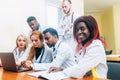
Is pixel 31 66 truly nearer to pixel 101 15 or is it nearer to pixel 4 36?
pixel 4 36

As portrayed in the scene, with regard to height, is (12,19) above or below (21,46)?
above

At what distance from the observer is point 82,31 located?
1387mm

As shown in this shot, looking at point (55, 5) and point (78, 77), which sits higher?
point (55, 5)

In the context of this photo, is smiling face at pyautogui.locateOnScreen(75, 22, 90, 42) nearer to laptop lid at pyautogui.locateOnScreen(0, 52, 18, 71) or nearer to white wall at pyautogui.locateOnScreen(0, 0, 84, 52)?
laptop lid at pyautogui.locateOnScreen(0, 52, 18, 71)

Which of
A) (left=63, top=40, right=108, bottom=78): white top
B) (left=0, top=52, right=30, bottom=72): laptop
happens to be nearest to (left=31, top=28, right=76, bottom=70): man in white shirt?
(left=0, top=52, right=30, bottom=72): laptop

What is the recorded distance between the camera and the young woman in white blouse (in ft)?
4.18

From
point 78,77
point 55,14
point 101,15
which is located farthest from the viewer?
point 101,15

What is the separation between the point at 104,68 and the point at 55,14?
222cm

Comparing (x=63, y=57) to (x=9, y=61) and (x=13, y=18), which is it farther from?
(x=13, y=18)

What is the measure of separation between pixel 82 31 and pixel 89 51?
0.57 ft

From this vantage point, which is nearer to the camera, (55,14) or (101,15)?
(55,14)

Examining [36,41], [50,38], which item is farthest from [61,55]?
[36,41]

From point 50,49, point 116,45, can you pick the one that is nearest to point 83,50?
point 50,49

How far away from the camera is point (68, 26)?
2.39 meters
